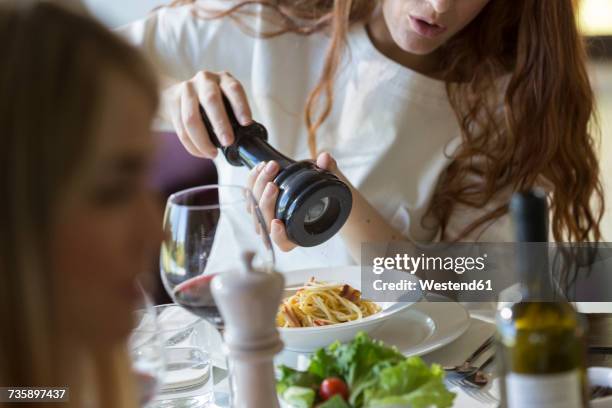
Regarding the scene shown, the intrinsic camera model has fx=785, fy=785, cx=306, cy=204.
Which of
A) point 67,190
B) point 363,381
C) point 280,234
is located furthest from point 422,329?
point 67,190

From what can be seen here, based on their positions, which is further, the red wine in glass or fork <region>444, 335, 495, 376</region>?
fork <region>444, 335, 495, 376</region>

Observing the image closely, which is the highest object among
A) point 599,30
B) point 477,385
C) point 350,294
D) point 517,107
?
point 599,30

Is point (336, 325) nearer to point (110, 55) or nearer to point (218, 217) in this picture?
point (218, 217)

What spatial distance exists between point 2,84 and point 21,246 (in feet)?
0.26

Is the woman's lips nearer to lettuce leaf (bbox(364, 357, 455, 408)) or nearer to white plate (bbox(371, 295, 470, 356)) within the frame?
white plate (bbox(371, 295, 470, 356))

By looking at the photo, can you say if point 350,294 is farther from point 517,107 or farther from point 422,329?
point 517,107

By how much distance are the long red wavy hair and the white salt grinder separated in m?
0.91

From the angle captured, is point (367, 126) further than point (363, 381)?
Yes

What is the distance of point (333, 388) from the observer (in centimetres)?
69

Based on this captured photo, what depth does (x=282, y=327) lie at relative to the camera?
3.15 feet

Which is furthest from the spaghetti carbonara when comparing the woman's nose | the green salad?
the woman's nose

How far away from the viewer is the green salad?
663 mm

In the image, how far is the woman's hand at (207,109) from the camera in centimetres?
110

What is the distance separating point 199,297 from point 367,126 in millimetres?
905
